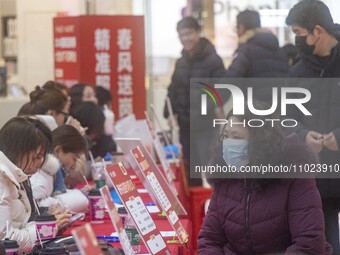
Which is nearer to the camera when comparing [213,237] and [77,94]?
[213,237]

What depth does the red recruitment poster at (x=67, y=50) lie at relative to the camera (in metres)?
8.42

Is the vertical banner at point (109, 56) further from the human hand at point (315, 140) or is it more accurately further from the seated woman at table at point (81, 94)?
the human hand at point (315, 140)

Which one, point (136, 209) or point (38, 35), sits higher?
point (38, 35)

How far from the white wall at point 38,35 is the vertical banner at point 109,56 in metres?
1.27

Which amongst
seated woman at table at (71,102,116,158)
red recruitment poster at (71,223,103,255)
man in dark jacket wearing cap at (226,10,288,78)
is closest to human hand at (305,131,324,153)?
man in dark jacket wearing cap at (226,10,288,78)

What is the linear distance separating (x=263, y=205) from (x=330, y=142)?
109 centimetres

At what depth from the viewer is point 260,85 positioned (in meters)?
5.59

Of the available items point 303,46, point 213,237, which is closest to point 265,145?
point 213,237

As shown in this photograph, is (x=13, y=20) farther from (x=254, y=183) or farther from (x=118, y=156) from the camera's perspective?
(x=254, y=183)

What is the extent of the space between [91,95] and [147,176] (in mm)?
3486

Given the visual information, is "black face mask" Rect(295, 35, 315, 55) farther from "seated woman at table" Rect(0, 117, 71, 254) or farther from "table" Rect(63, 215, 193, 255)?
"seated woman at table" Rect(0, 117, 71, 254)

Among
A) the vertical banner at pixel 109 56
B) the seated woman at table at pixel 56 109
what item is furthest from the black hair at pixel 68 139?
the vertical banner at pixel 109 56

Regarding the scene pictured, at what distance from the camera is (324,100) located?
15.1 ft

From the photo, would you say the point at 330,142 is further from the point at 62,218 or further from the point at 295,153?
the point at 62,218
